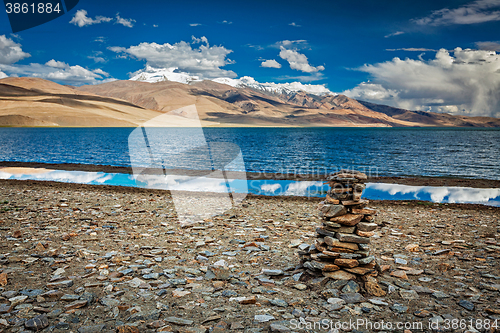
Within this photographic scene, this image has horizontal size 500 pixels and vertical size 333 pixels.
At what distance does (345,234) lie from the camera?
22.2 ft

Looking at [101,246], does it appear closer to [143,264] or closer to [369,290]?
[143,264]

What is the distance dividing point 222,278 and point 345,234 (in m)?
3.15

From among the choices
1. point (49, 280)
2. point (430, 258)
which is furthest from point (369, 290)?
point (49, 280)

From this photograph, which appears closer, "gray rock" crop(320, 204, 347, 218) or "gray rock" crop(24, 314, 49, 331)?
"gray rock" crop(24, 314, 49, 331)

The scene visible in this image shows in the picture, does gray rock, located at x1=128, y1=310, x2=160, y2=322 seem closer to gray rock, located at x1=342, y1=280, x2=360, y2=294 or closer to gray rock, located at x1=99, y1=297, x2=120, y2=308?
gray rock, located at x1=99, y1=297, x2=120, y2=308

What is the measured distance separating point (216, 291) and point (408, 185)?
24.4 metres

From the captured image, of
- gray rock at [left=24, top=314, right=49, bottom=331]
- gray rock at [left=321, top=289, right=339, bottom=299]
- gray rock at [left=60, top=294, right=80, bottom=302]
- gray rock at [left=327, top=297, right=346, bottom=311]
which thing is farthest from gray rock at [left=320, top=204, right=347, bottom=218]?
gray rock at [left=24, top=314, right=49, bottom=331]

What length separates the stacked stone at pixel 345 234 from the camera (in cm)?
666

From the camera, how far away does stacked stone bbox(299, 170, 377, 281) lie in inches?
262

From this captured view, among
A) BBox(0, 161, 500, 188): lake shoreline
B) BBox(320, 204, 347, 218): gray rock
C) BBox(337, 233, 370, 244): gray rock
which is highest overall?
BBox(320, 204, 347, 218): gray rock

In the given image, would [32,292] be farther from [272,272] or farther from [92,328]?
[272,272]

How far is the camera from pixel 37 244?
8.24m

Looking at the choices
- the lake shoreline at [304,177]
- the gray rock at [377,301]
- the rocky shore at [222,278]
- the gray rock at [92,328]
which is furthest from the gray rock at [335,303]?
the lake shoreline at [304,177]

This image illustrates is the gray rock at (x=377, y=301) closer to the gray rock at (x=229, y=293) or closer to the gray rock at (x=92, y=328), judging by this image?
the gray rock at (x=229, y=293)
